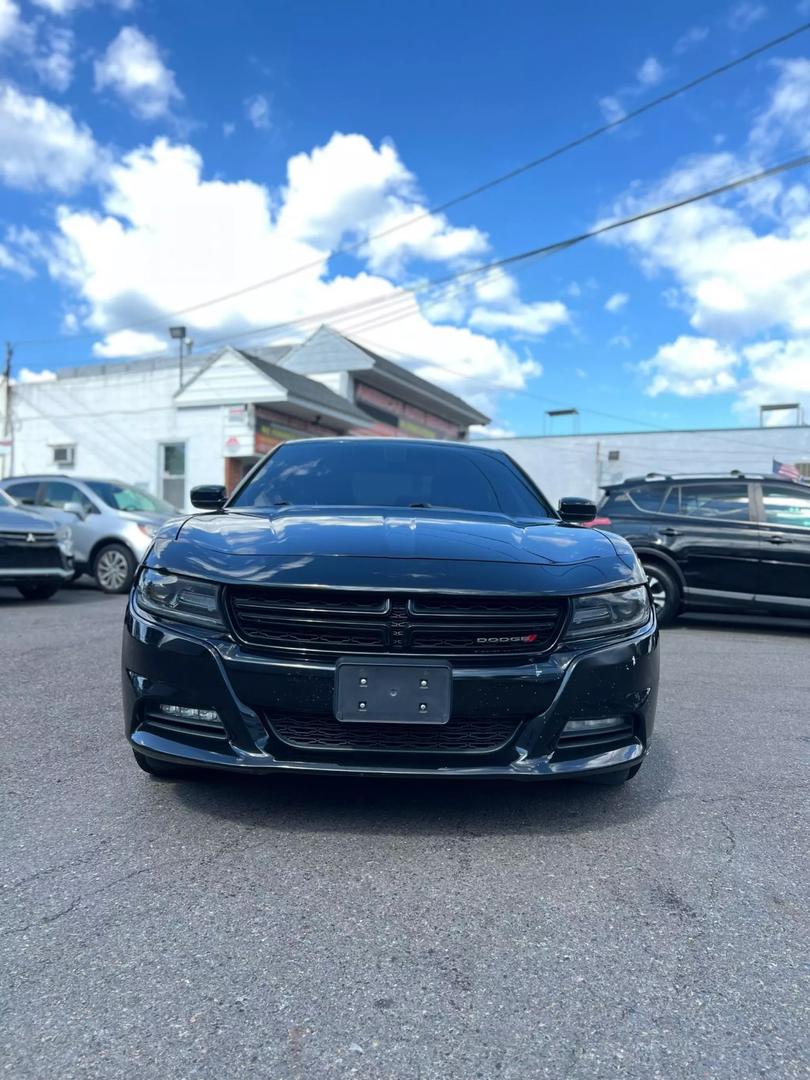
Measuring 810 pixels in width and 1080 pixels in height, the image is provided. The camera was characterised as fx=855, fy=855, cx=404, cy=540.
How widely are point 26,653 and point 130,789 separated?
3452 millimetres

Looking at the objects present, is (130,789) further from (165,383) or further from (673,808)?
(165,383)

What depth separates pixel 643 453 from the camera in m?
38.6

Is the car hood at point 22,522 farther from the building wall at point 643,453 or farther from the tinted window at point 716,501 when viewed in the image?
the building wall at point 643,453

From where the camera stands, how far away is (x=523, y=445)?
42000 millimetres

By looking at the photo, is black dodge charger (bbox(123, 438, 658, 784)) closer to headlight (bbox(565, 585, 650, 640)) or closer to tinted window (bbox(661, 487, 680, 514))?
headlight (bbox(565, 585, 650, 640))

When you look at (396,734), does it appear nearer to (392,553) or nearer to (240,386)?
(392,553)

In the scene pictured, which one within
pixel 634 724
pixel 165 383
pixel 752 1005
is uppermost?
pixel 165 383

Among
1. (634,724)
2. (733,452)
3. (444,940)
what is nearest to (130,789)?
(444,940)

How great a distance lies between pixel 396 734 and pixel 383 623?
0.35 meters

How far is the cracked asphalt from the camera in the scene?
1.78 metres

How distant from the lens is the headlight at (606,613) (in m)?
2.85

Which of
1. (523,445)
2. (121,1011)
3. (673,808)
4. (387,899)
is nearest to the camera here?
(121,1011)

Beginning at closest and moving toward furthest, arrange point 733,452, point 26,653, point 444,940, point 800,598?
point 444,940, point 26,653, point 800,598, point 733,452

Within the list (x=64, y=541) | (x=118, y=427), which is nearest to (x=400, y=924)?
(x=64, y=541)
